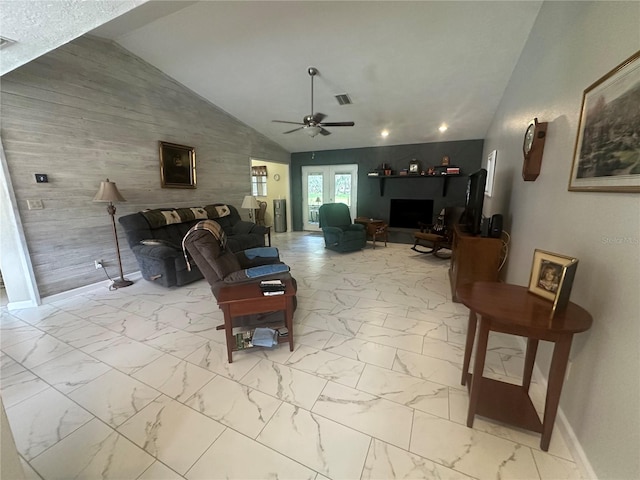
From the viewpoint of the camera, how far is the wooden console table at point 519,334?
117 centimetres

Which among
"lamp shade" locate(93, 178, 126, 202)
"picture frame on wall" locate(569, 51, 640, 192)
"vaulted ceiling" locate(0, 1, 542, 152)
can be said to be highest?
"vaulted ceiling" locate(0, 1, 542, 152)

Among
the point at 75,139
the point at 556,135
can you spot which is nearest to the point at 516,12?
the point at 556,135

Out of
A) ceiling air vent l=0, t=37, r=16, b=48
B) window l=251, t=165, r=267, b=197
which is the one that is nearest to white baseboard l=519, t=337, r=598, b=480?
ceiling air vent l=0, t=37, r=16, b=48

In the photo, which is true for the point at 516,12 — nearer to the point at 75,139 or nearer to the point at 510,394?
the point at 510,394

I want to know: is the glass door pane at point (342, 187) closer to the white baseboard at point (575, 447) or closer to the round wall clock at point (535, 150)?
the round wall clock at point (535, 150)

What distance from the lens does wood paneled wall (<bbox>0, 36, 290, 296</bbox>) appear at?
2.80 meters

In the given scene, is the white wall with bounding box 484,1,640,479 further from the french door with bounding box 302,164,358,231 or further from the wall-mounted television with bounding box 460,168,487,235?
the french door with bounding box 302,164,358,231

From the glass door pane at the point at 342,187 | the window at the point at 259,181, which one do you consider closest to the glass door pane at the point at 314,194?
the glass door pane at the point at 342,187

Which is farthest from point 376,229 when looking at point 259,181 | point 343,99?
point 259,181

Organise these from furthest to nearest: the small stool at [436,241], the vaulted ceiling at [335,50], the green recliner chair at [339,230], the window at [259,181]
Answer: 1. the window at [259,181]
2. the green recliner chair at [339,230]
3. the small stool at [436,241]
4. the vaulted ceiling at [335,50]

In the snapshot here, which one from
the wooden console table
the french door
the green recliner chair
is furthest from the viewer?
the french door

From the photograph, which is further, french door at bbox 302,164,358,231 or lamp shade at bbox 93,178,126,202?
french door at bbox 302,164,358,231

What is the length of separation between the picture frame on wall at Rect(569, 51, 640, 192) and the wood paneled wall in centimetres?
489

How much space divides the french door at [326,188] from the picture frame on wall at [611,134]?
560 centimetres
